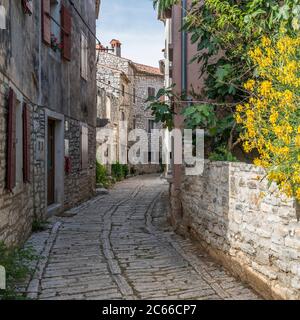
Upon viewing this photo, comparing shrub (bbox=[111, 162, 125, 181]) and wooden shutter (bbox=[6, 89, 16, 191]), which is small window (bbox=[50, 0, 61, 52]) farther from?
shrub (bbox=[111, 162, 125, 181])

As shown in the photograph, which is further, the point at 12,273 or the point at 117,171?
the point at 117,171

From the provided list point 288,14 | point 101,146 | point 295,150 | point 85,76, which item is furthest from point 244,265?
point 101,146

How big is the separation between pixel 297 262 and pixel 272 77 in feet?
5.71

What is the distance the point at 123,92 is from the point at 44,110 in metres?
20.8

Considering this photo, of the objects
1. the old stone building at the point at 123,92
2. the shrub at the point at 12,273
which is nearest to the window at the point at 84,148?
the old stone building at the point at 123,92

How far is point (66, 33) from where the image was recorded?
11.3 m

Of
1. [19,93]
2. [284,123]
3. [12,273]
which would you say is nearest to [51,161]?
[19,93]

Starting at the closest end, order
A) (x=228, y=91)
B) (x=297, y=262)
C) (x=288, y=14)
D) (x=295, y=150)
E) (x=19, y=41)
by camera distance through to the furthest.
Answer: (x=295, y=150) < (x=297, y=262) < (x=288, y=14) < (x=19, y=41) < (x=228, y=91)

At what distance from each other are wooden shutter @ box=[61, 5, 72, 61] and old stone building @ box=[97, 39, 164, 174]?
10443mm

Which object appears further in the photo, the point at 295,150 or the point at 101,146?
the point at 101,146

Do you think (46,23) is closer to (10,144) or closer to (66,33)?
(66,33)

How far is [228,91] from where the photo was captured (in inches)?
296

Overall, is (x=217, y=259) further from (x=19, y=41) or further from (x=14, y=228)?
(x=19, y=41)

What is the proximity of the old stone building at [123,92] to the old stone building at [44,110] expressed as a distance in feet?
27.4
